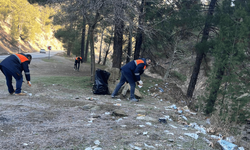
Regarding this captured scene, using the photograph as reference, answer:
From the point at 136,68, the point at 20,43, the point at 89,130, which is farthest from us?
A: the point at 20,43

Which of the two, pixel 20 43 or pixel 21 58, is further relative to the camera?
pixel 20 43

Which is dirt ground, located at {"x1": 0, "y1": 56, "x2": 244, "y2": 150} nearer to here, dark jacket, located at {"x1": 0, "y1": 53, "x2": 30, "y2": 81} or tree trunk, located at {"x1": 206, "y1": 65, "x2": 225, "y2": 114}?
dark jacket, located at {"x1": 0, "y1": 53, "x2": 30, "y2": 81}

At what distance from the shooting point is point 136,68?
22.9 feet

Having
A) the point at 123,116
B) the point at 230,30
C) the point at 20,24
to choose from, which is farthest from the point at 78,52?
the point at 123,116

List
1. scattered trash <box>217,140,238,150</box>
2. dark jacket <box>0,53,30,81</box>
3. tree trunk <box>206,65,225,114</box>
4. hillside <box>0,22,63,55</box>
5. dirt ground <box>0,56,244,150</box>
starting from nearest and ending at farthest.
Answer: dirt ground <box>0,56,244,150</box> → scattered trash <box>217,140,238,150</box> → dark jacket <box>0,53,30,81</box> → tree trunk <box>206,65,225,114</box> → hillside <box>0,22,63,55</box>

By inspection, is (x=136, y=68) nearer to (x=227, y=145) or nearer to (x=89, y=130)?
(x=89, y=130)

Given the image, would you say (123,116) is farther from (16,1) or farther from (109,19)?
(16,1)

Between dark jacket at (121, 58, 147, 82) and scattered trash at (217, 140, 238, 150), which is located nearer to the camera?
scattered trash at (217, 140, 238, 150)

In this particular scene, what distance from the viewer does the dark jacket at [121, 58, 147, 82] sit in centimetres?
698

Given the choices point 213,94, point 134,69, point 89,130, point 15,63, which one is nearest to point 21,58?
point 15,63

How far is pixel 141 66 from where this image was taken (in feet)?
22.9

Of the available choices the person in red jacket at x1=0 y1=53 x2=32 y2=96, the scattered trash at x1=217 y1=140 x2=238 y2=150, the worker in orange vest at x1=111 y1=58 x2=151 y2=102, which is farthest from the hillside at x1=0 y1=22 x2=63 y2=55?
the scattered trash at x1=217 y1=140 x2=238 y2=150

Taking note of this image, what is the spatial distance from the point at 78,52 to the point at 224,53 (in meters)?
25.5

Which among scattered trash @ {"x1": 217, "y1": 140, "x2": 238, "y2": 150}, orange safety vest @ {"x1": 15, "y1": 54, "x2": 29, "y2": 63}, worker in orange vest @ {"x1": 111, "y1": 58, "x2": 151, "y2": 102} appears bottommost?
scattered trash @ {"x1": 217, "y1": 140, "x2": 238, "y2": 150}
